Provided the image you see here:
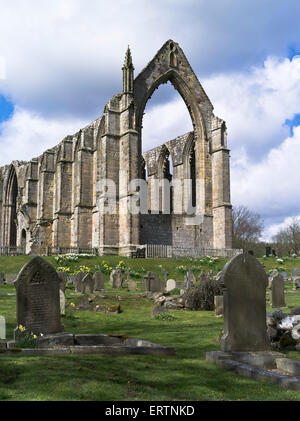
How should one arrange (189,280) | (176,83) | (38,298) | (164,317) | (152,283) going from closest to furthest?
1. (38,298)
2. (164,317)
3. (152,283)
4. (189,280)
5. (176,83)

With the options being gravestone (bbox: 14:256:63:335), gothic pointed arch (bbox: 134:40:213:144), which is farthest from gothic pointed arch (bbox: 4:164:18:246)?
gravestone (bbox: 14:256:63:335)

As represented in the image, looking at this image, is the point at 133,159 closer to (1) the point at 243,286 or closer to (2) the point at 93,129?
(2) the point at 93,129

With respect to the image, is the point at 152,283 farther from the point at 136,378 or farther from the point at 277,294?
the point at 136,378

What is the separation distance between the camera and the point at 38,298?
7629 millimetres

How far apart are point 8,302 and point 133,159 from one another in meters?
17.6

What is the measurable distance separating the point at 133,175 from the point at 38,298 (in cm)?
2237

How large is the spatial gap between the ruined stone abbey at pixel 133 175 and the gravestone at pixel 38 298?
21.1 metres

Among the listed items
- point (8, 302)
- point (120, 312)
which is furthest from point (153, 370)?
point (8, 302)

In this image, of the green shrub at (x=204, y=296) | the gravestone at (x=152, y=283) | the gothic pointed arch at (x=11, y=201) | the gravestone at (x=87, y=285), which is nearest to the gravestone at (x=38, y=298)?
the green shrub at (x=204, y=296)

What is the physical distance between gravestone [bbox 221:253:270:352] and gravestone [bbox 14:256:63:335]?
9.89 feet

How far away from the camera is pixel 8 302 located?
45.0 ft

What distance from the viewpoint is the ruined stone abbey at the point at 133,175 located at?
30188 millimetres

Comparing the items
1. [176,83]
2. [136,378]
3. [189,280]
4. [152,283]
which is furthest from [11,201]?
[136,378]

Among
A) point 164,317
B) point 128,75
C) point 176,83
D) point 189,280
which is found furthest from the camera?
point 176,83
